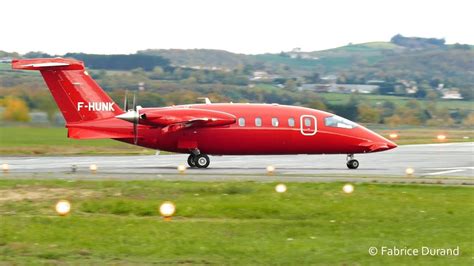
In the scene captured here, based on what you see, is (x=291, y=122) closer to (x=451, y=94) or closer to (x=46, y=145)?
(x=46, y=145)

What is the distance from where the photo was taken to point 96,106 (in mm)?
40844

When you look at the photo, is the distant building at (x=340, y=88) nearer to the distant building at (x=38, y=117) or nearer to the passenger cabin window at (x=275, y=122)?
the distant building at (x=38, y=117)

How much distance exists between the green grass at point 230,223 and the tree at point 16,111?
26515mm

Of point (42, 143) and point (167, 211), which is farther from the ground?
point (167, 211)

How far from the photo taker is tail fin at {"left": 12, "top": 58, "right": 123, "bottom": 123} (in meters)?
40.8

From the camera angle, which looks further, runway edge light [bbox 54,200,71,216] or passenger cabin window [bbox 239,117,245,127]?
passenger cabin window [bbox 239,117,245,127]

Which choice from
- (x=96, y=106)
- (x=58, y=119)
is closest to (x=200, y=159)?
(x=96, y=106)

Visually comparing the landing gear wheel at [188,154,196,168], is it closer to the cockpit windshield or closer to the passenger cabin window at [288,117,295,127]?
the passenger cabin window at [288,117,295,127]

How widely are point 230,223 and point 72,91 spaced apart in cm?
2014

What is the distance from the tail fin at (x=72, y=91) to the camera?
134 ft

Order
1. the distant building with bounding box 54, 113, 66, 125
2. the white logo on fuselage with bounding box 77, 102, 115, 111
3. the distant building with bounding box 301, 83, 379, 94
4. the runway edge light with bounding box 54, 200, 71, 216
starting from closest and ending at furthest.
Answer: the runway edge light with bounding box 54, 200, 71, 216 → the white logo on fuselage with bounding box 77, 102, 115, 111 → the distant building with bounding box 54, 113, 66, 125 → the distant building with bounding box 301, 83, 379, 94

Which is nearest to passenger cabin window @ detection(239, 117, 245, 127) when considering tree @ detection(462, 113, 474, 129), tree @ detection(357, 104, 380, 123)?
tree @ detection(357, 104, 380, 123)

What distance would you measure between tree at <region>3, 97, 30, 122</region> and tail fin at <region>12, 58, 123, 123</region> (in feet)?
50.7

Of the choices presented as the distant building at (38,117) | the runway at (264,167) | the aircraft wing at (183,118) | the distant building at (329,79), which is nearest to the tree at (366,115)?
the runway at (264,167)
